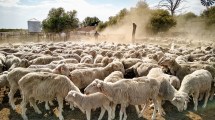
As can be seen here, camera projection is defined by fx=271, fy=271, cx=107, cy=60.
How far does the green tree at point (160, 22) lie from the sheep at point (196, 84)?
42618mm

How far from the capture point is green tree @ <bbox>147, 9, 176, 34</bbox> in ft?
168

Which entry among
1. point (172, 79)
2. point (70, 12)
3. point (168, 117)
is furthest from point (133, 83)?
point (70, 12)

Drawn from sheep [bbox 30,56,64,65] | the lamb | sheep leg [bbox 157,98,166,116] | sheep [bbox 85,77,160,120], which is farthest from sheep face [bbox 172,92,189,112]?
sheep [bbox 30,56,64,65]

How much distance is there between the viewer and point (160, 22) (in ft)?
170

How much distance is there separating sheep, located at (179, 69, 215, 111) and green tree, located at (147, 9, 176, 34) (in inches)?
1678

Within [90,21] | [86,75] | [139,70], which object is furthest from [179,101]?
[90,21]

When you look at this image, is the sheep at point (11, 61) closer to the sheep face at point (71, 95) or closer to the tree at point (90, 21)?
the sheep face at point (71, 95)

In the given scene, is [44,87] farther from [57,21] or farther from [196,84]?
[57,21]

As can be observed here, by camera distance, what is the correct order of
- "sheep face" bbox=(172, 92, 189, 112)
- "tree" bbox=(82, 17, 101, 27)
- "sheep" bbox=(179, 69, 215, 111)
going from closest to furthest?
"sheep face" bbox=(172, 92, 189, 112)
"sheep" bbox=(179, 69, 215, 111)
"tree" bbox=(82, 17, 101, 27)

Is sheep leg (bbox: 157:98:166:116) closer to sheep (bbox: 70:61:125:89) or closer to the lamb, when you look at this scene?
the lamb

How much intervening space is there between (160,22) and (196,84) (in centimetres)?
4388

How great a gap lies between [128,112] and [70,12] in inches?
1924

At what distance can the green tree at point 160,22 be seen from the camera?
51.3 m

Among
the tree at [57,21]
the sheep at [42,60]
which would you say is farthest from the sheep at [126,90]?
the tree at [57,21]
